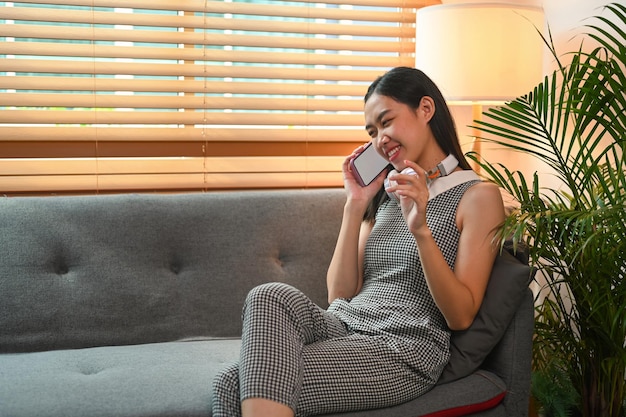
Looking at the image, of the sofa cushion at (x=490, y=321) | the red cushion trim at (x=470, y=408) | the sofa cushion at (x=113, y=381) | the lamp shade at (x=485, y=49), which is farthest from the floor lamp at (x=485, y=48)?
the sofa cushion at (x=113, y=381)

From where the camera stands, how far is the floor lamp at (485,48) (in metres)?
2.59

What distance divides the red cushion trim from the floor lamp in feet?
2.96

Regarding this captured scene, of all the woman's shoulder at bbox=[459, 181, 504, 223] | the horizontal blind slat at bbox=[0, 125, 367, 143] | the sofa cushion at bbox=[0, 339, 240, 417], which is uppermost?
the horizontal blind slat at bbox=[0, 125, 367, 143]

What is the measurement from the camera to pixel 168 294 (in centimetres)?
245

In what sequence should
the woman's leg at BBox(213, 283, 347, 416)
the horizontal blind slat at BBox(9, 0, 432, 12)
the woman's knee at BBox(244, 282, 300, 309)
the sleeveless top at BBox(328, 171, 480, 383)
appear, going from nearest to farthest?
1. the woman's leg at BBox(213, 283, 347, 416)
2. the woman's knee at BBox(244, 282, 300, 309)
3. the sleeveless top at BBox(328, 171, 480, 383)
4. the horizontal blind slat at BBox(9, 0, 432, 12)

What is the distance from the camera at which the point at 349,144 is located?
3.16 m

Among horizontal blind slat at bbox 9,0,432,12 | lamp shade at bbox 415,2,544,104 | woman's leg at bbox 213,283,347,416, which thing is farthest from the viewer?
horizontal blind slat at bbox 9,0,432,12

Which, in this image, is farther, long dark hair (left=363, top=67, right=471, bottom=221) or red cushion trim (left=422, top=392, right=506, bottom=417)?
long dark hair (left=363, top=67, right=471, bottom=221)

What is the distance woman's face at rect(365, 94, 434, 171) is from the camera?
2150 millimetres

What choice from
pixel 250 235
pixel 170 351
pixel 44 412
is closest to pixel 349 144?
pixel 250 235

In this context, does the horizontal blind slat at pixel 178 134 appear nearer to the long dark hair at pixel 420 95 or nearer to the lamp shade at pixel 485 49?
the lamp shade at pixel 485 49

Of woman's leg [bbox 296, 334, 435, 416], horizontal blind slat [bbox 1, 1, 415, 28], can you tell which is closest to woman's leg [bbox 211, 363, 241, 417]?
woman's leg [bbox 296, 334, 435, 416]

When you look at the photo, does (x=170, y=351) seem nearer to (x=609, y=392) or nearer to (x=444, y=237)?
(x=444, y=237)

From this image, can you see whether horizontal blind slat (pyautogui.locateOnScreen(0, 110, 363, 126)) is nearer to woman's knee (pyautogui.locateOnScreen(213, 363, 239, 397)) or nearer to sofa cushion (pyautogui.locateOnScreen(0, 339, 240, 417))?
sofa cushion (pyautogui.locateOnScreen(0, 339, 240, 417))
